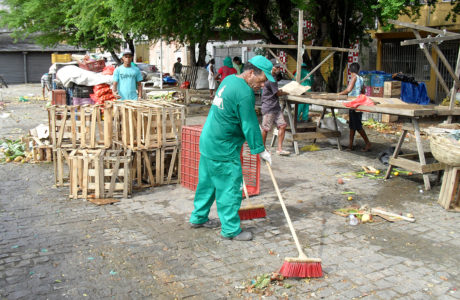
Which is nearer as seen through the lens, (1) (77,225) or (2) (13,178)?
(1) (77,225)

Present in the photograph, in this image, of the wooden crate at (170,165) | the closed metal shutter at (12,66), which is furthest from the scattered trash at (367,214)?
the closed metal shutter at (12,66)

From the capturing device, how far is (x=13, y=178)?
7859mm

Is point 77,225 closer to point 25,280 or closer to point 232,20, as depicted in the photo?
point 25,280

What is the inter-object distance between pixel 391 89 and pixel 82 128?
9.53 metres

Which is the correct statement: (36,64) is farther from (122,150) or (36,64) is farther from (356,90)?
(122,150)

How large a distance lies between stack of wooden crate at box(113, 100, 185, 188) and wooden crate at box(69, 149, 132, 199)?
322 mm

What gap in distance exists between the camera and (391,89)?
13.7m

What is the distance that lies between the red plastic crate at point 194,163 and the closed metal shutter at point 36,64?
3715cm

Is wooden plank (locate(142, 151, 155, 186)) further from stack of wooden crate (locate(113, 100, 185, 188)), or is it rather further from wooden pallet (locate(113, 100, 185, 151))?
wooden pallet (locate(113, 100, 185, 151))

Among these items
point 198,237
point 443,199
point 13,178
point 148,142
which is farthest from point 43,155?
point 443,199

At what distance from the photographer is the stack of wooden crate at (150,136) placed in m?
6.93

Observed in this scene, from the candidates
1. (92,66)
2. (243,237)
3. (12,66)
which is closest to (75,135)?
(243,237)

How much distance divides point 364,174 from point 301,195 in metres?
1.75

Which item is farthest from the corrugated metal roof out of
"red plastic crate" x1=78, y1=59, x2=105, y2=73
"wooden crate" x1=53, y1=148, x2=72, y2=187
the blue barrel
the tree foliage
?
"wooden crate" x1=53, y1=148, x2=72, y2=187
